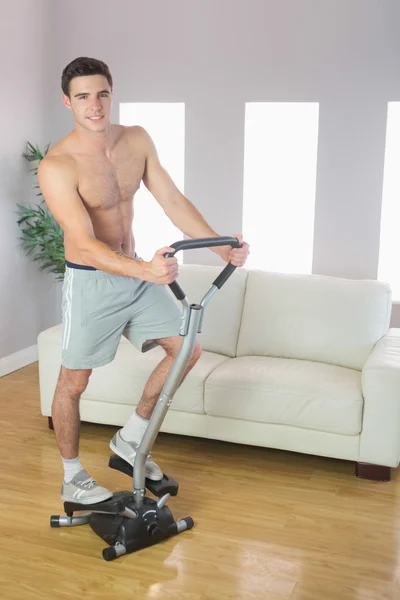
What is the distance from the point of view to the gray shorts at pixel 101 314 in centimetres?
254

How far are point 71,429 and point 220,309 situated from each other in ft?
4.16

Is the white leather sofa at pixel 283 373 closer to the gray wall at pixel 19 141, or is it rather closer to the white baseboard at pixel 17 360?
the white baseboard at pixel 17 360

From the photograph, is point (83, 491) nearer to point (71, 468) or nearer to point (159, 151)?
point (71, 468)

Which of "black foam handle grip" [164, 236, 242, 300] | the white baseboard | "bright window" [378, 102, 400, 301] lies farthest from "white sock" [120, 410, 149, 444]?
"bright window" [378, 102, 400, 301]

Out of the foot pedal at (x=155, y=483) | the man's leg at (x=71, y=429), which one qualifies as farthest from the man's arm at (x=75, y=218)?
the foot pedal at (x=155, y=483)

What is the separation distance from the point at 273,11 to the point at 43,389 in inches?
106

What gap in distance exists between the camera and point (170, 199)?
2.72 m

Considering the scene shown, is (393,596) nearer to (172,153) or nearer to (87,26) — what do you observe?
(172,153)

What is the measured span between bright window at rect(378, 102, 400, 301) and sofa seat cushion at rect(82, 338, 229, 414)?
5.09 feet

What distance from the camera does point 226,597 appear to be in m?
2.18

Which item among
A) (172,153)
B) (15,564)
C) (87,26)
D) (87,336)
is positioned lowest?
(15,564)

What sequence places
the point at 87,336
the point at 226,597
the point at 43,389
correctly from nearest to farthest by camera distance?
the point at 226,597 → the point at 87,336 → the point at 43,389

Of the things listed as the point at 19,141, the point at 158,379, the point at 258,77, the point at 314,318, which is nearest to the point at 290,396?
the point at 314,318

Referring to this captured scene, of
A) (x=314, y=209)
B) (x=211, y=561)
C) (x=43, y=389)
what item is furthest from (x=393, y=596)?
(x=314, y=209)
